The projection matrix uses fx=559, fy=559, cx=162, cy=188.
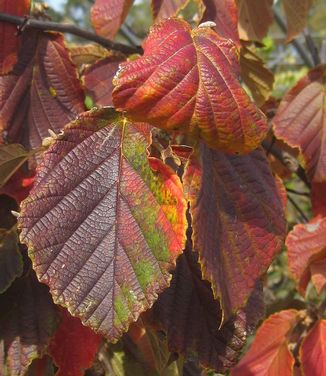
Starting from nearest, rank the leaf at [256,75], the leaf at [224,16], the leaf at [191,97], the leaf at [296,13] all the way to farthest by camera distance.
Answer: the leaf at [191,97], the leaf at [224,16], the leaf at [256,75], the leaf at [296,13]

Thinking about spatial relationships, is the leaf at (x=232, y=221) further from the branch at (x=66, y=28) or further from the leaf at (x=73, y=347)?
the branch at (x=66, y=28)

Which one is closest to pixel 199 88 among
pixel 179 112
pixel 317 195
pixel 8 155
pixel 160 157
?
pixel 179 112

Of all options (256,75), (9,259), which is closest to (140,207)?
(9,259)

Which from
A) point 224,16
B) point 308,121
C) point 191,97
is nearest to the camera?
point 191,97

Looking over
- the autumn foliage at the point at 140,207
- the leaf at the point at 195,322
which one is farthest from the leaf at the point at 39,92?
the leaf at the point at 195,322

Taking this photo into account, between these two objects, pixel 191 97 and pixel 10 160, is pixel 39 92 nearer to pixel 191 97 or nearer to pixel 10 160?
pixel 10 160

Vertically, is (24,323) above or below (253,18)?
below

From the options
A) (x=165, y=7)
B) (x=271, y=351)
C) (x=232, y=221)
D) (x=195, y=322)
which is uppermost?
(x=165, y=7)
